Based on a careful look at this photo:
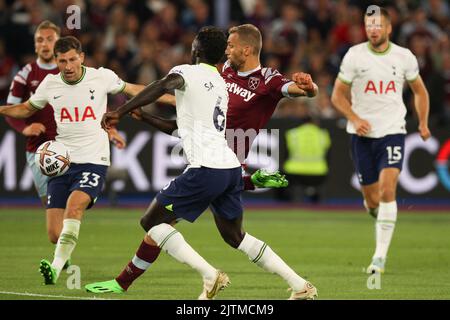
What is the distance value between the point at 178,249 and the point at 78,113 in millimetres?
2516

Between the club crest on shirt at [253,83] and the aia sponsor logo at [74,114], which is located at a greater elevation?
the club crest on shirt at [253,83]

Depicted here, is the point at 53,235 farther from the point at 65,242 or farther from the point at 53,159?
the point at 53,159

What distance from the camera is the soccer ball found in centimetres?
1117

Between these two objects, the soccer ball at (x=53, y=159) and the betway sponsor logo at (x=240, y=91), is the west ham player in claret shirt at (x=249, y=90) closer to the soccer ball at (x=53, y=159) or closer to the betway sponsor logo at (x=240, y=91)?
the betway sponsor logo at (x=240, y=91)

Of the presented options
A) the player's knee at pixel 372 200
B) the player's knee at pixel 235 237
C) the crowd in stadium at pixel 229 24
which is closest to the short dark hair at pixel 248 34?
the player's knee at pixel 235 237

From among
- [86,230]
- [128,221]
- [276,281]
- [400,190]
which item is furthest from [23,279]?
[400,190]

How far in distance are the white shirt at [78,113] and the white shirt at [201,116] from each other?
6.91 ft

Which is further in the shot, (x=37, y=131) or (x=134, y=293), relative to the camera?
(x=37, y=131)

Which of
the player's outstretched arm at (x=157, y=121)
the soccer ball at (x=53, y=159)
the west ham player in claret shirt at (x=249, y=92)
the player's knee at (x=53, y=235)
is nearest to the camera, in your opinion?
the player's outstretched arm at (x=157, y=121)

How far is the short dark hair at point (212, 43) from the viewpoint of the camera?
9.59 meters

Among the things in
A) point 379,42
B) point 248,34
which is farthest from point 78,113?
point 379,42

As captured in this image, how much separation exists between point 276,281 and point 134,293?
5.82 ft

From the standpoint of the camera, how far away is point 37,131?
12102 millimetres
